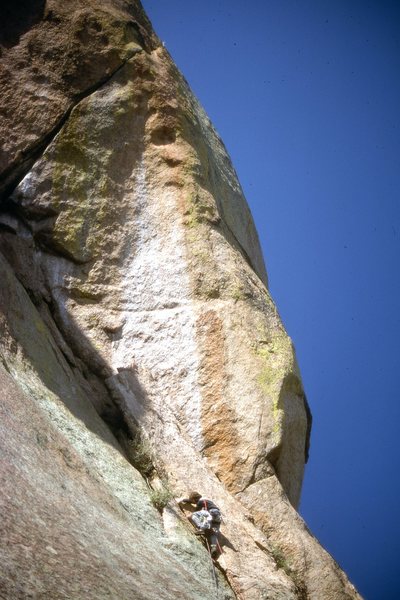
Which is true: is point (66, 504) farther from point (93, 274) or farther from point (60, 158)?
point (60, 158)

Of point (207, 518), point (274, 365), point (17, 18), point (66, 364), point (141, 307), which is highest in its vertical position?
point (17, 18)

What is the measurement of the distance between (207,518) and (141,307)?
12.0 ft

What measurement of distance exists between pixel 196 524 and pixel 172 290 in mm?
3864

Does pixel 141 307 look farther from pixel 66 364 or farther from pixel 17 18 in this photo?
pixel 17 18

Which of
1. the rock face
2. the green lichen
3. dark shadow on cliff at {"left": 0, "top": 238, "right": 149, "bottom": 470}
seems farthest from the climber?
the green lichen

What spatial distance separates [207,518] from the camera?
8203mm

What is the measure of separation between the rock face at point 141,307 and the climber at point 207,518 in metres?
0.18

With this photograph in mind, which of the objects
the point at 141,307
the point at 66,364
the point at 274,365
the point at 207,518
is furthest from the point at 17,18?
the point at 207,518

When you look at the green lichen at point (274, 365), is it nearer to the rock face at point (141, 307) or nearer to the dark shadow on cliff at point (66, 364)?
the rock face at point (141, 307)

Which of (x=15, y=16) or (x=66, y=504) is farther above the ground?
(x=15, y=16)

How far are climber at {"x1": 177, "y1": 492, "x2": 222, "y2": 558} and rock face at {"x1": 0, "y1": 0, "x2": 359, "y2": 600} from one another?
179mm

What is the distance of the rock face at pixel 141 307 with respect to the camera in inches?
321

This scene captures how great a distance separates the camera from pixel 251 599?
747cm

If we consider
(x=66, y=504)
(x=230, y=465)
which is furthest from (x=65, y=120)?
(x=66, y=504)
